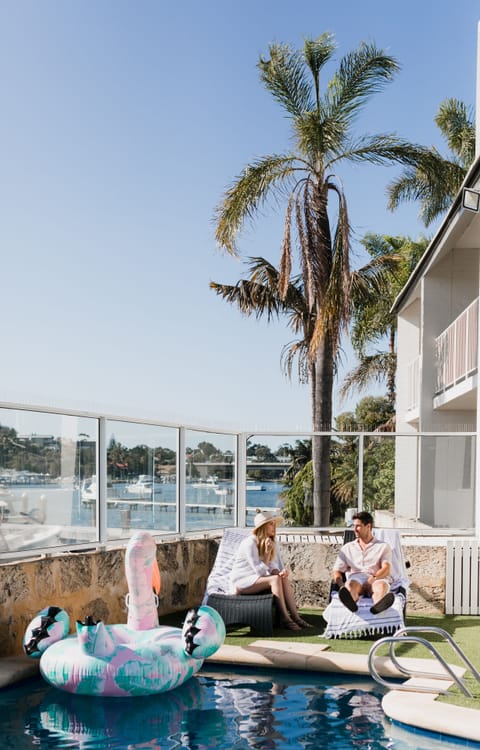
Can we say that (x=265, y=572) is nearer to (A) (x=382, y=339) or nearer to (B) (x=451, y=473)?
(B) (x=451, y=473)

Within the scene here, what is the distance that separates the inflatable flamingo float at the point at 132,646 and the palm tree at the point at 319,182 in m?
11.3

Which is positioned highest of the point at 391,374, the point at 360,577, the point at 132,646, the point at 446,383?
the point at 391,374

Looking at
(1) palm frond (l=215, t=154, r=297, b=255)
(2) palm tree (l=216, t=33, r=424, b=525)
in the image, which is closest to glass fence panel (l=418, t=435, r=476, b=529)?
(2) palm tree (l=216, t=33, r=424, b=525)

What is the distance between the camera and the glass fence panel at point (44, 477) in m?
8.16

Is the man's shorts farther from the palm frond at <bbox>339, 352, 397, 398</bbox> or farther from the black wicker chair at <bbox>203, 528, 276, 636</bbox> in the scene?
the palm frond at <bbox>339, 352, 397, 398</bbox>

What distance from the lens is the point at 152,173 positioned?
4181 cm

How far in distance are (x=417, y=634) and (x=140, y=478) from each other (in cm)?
344

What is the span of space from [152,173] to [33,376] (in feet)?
61.8

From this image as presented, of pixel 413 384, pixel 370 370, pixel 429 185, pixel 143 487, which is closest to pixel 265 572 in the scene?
pixel 143 487

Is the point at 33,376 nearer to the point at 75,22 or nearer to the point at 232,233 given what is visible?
the point at 75,22

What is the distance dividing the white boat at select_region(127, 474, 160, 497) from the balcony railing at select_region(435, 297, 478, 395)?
683 centimetres

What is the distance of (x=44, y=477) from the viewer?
864 cm

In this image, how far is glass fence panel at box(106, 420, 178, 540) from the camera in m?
9.84

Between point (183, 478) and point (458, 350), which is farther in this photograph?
point (458, 350)
